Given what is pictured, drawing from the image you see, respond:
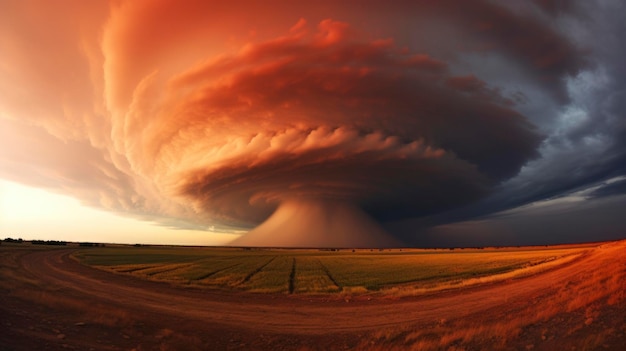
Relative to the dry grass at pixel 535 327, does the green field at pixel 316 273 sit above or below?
below

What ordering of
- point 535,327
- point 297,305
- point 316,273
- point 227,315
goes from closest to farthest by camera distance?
point 535,327
point 227,315
point 297,305
point 316,273

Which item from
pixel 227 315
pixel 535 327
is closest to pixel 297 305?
pixel 227 315

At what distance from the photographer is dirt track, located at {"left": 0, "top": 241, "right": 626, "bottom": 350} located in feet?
59.8

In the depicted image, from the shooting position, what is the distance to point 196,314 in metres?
25.5

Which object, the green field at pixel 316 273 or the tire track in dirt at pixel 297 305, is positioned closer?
the tire track in dirt at pixel 297 305

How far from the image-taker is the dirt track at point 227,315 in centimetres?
1823

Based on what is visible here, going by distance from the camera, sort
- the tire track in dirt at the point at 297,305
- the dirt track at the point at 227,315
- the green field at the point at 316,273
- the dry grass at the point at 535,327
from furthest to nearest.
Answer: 1. the green field at the point at 316,273
2. the tire track in dirt at the point at 297,305
3. the dirt track at the point at 227,315
4. the dry grass at the point at 535,327

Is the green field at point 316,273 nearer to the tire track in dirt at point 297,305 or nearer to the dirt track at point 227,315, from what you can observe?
the tire track in dirt at point 297,305

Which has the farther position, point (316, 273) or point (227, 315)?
point (316, 273)

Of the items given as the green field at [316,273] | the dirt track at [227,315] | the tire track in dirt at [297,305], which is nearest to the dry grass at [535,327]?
the dirt track at [227,315]

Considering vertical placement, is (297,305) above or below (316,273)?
above

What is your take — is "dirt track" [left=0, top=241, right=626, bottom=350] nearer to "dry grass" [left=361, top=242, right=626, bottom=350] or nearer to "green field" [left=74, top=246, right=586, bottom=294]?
"dry grass" [left=361, top=242, right=626, bottom=350]

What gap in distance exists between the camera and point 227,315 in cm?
2575

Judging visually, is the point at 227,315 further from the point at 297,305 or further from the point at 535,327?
the point at 535,327
